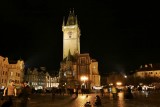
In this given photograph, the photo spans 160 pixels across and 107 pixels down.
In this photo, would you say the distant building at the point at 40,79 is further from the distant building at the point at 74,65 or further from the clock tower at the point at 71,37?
the clock tower at the point at 71,37

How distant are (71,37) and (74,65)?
19.4m

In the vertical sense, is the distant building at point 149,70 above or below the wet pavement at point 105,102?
above

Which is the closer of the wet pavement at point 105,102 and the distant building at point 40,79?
the wet pavement at point 105,102

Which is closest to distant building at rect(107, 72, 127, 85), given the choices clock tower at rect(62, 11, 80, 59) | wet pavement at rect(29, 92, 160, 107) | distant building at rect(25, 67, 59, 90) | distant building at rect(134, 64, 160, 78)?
distant building at rect(134, 64, 160, 78)

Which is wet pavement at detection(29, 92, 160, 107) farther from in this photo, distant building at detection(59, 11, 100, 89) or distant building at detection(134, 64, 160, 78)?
distant building at detection(134, 64, 160, 78)

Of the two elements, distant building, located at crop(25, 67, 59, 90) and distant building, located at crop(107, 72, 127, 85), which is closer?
distant building, located at crop(107, 72, 127, 85)

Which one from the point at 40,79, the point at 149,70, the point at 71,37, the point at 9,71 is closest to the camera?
the point at 9,71

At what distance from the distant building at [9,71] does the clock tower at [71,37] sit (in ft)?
72.8

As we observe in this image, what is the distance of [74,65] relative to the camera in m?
91.8

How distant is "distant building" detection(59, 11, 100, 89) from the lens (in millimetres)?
87394

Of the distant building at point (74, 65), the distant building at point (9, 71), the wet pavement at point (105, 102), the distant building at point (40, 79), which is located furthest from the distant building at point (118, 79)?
the wet pavement at point (105, 102)

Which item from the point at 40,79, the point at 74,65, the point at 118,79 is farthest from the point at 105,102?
the point at 40,79

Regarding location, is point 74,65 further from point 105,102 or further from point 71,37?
point 105,102

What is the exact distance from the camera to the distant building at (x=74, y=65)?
287 feet
